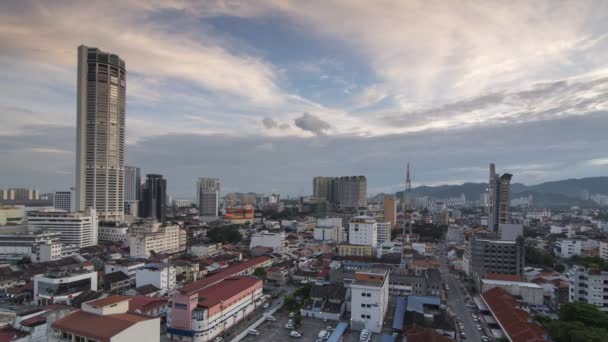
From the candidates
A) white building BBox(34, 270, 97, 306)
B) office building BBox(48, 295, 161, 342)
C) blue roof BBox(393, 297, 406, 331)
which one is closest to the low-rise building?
office building BBox(48, 295, 161, 342)

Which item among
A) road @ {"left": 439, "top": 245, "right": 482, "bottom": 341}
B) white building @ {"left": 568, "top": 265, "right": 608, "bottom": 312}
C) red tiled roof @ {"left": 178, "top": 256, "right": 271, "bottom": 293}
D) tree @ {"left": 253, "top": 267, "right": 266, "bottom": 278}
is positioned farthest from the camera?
tree @ {"left": 253, "top": 267, "right": 266, "bottom": 278}

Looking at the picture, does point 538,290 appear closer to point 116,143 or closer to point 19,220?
point 116,143

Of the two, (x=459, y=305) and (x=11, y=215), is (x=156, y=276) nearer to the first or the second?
(x=459, y=305)

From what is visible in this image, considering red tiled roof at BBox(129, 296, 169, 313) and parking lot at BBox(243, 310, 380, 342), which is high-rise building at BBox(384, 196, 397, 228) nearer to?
parking lot at BBox(243, 310, 380, 342)

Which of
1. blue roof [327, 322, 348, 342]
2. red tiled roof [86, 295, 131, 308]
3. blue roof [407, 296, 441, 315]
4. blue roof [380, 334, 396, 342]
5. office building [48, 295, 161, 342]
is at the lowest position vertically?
blue roof [327, 322, 348, 342]

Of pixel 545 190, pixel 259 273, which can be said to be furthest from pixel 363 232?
pixel 545 190

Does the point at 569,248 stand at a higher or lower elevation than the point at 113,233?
lower

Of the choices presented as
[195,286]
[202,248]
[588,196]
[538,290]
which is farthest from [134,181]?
[588,196]
